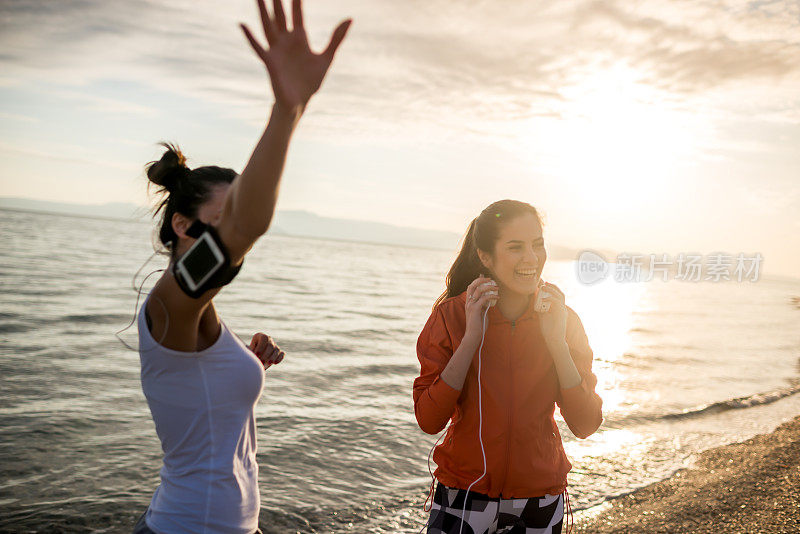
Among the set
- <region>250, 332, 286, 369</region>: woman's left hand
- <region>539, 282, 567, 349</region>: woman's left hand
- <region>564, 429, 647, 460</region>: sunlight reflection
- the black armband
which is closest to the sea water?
<region>564, 429, 647, 460</region>: sunlight reflection

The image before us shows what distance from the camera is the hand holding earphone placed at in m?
3.05

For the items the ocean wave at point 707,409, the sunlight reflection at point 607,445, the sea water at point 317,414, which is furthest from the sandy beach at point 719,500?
the ocean wave at point 707,409

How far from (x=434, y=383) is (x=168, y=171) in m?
1.68

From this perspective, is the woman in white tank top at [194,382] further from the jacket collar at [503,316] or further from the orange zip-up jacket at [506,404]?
the jacket collar at [503,316]

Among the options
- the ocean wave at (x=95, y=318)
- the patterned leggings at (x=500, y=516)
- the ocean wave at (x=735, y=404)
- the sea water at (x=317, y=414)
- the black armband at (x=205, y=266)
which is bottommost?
the ocean wave at (x=95, y=318)

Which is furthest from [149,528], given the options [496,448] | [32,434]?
[32,434]

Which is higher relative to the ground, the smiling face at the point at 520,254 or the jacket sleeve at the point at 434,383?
the smiling face at the point at 520,254

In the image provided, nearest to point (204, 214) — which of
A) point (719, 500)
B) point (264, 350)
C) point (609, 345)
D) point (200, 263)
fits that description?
point (200, 263)

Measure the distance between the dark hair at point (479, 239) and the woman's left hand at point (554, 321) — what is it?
0.51 metres

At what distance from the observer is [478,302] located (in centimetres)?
298

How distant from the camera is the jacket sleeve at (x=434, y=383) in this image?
3.00 meters

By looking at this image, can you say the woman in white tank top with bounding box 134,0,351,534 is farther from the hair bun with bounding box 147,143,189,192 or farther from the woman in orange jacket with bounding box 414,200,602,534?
the woman in orange jacket with bounding box 414,200,602,534

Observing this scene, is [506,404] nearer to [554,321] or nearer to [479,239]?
[554,321]

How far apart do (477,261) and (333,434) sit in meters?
6.29
